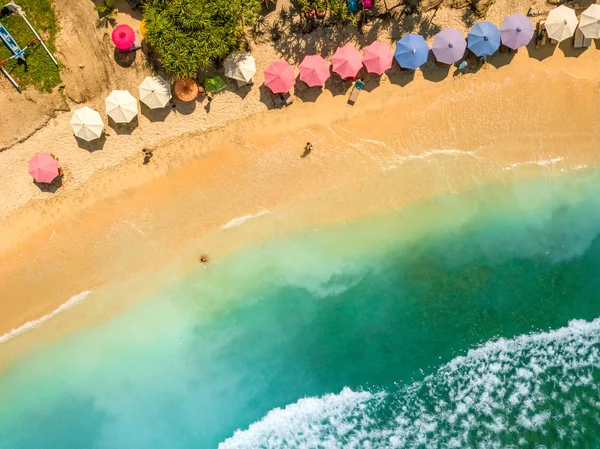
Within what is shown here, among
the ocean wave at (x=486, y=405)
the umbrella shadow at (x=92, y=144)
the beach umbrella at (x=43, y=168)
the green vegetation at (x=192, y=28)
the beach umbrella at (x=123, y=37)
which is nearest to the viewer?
the green vegetation at (x=192, y=28)

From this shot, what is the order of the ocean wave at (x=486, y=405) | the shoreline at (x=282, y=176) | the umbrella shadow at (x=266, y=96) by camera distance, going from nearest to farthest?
the umbrella shadow at (x=266, y=96) → the shoreline at (x=282, y=176) → the ocean wave at (x=486, y=405)

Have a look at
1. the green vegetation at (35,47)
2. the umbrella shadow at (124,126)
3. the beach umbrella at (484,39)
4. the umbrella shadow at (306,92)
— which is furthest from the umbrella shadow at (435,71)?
the green vegetation at (35,47)

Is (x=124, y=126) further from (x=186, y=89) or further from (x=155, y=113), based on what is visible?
(x=186, y=89)

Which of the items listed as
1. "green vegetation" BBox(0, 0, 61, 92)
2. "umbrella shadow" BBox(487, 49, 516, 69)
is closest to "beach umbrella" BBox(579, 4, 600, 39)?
"umbrella shadow" BBox(487, 49, 516, 69)

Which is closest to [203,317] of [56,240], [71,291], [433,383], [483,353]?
[71,291]

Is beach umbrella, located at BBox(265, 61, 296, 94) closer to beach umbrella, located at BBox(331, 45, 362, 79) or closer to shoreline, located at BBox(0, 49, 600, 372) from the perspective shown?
shoreline, located at BBox(0, 49, 600, 372)

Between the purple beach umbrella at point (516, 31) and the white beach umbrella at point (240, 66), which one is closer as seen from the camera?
the white beach umbrella at point (240, 66)

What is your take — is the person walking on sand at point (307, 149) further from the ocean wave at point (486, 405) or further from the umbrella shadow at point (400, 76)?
the ocean wave at point (486, 405)
